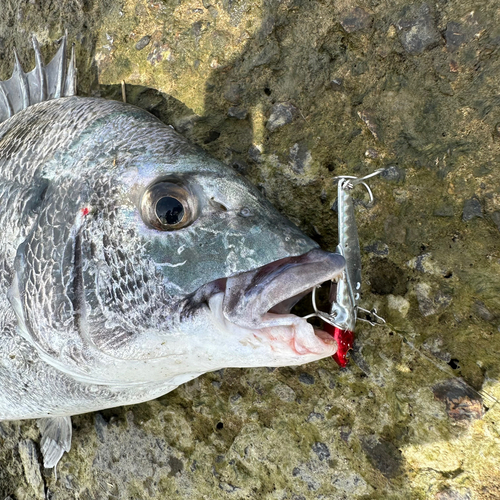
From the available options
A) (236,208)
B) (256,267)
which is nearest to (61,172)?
(236,208)

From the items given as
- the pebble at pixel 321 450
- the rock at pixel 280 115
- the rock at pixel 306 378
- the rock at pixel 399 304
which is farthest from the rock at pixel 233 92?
the pebble at pixel 321 450

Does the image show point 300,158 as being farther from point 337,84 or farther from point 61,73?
point 61,73

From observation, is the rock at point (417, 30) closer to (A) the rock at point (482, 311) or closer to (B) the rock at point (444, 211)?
(B) the rock at point (444, 211)

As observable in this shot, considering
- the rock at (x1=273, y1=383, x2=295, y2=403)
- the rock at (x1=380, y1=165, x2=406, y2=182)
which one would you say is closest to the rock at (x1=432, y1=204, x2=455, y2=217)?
the rock at (x1=380, y1=165, x2=406, y2=182)

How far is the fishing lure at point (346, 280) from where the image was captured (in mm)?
1488

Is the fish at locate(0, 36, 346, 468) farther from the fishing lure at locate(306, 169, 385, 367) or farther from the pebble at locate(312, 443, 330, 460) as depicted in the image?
the pebble at locate(312, 443, 330, 460)

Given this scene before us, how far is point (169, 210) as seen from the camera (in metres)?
1.28

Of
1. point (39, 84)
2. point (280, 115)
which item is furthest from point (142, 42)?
point (280, 115)

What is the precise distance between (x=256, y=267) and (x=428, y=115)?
2.90 feet

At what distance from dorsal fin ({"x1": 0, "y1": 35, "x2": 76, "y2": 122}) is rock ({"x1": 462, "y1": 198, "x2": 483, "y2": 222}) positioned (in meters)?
1.63

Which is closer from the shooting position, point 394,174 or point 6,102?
point 394,174

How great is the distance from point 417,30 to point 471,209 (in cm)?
66

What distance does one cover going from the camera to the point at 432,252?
160 cm

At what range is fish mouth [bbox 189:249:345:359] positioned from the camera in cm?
118
